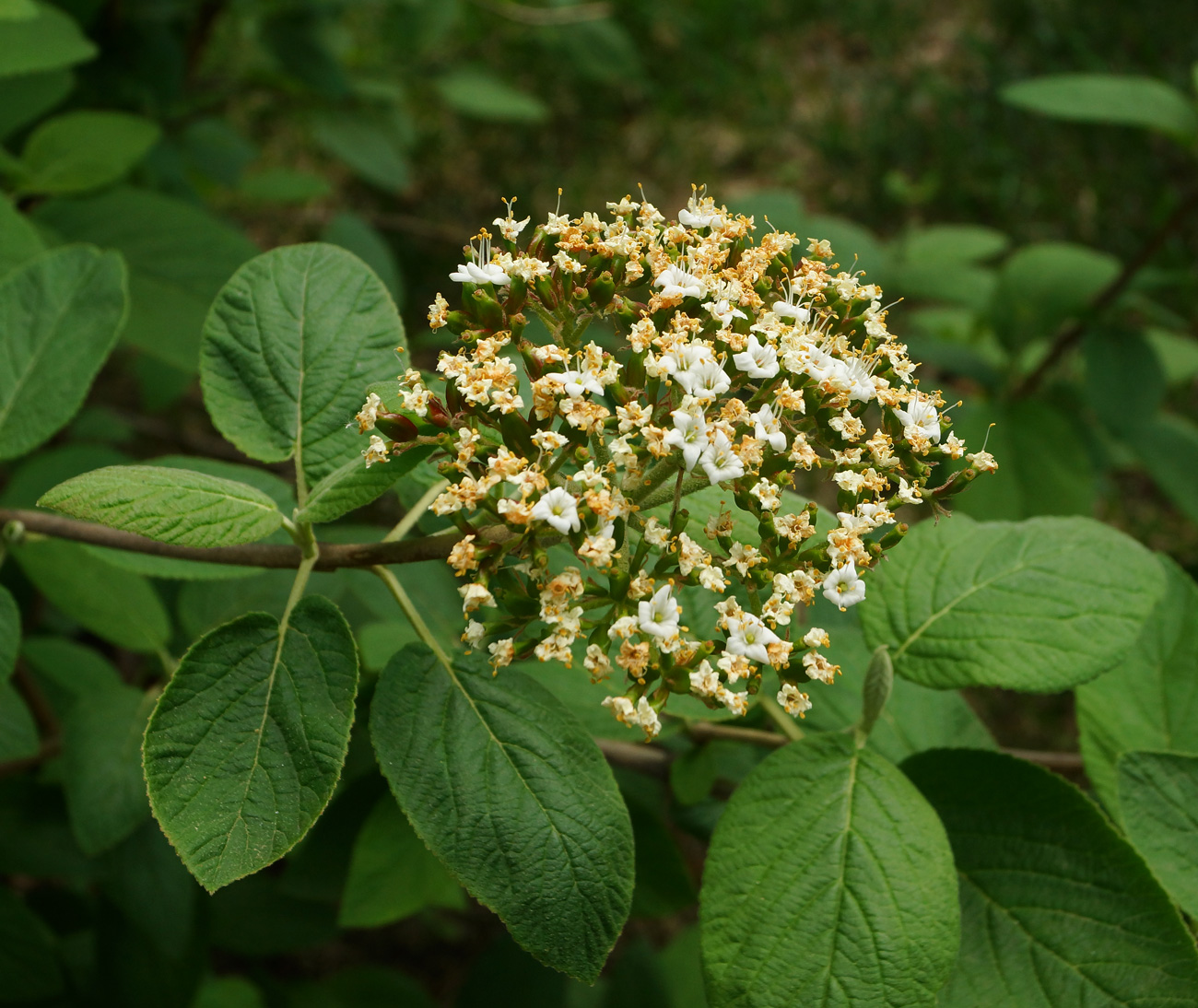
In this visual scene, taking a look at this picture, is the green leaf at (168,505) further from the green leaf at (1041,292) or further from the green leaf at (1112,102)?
the green leaf at (1041,292)

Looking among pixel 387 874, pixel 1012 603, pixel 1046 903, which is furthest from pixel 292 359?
pixel 1046 903

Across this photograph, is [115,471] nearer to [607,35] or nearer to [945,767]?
[945,767]

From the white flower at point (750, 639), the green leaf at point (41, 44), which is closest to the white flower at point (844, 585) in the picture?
the white flower at point (750, 639)

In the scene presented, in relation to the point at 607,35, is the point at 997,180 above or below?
below

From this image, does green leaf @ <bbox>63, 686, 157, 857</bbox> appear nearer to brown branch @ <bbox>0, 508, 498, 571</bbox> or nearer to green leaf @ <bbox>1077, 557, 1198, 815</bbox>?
brown branch @ <bbox>0, 508, 498, 571</bbox>

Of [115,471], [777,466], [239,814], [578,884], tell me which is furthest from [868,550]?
[115,471]

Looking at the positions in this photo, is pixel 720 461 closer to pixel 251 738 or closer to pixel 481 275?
pixel 481 275
